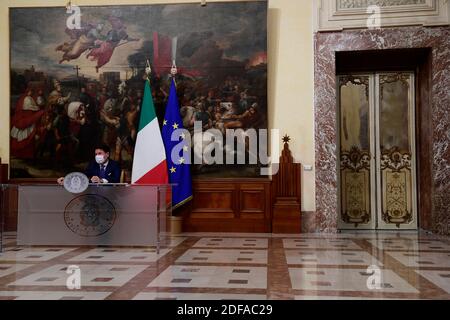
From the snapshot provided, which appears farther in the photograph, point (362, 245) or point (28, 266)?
point (362, 245)

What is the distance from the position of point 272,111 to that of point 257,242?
3.08m

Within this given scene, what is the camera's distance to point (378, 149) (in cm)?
1076

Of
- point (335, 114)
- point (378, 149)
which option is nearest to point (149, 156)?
point (335, 114)

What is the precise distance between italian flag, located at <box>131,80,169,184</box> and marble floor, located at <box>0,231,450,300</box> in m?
1.69

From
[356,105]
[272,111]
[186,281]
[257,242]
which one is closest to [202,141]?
[272,111]

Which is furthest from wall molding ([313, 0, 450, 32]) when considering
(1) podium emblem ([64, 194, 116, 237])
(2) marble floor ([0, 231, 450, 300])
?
(1) podium emblem ([64, 194, 116, 237])

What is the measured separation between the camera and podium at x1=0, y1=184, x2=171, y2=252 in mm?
7105

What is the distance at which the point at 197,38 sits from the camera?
1037 centimetres

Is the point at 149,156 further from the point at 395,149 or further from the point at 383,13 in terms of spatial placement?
the point at 383,13

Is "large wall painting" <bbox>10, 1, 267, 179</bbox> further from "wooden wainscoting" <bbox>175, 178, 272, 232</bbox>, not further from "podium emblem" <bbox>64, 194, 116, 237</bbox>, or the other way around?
"podium emblem" <bbox>64, 194, 116, 237</bbox>

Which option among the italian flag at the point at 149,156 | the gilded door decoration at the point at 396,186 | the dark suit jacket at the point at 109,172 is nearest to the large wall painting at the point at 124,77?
the italian flag at the point at 149,156

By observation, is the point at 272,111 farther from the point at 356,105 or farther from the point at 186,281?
the point at 186,281

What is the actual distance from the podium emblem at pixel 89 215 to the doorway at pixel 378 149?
18.8ft
